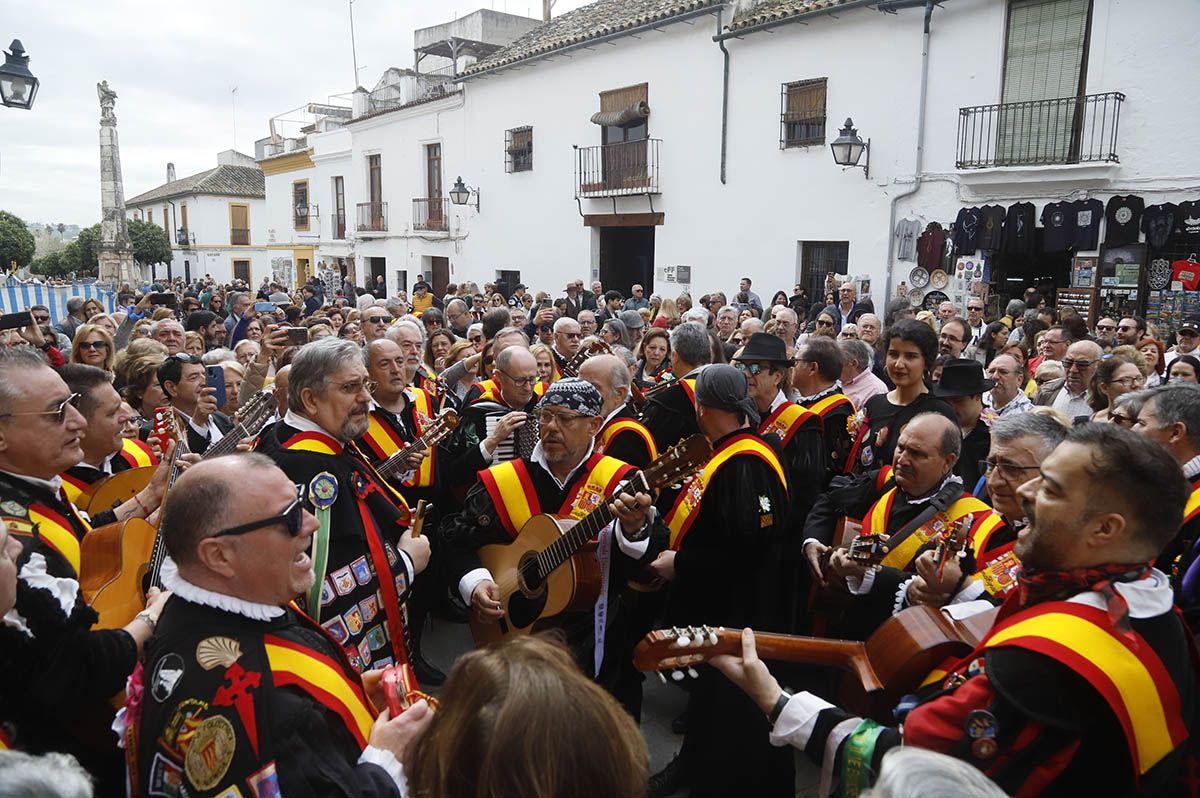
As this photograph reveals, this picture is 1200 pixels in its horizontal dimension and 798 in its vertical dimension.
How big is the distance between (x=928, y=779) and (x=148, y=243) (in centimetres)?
4710

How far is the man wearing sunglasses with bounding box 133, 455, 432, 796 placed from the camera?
1784 mm

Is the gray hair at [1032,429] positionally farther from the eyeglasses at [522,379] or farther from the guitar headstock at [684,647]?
the eyeglasses at [522,379]

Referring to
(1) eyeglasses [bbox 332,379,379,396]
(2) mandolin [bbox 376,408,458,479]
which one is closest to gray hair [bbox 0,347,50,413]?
(1) eyeglasses [bbox 332,379,379,396]

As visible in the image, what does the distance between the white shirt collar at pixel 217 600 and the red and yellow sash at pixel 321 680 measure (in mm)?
65

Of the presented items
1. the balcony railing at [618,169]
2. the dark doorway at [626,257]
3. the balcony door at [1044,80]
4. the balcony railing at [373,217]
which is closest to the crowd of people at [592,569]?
the balcony door at [1044,80]

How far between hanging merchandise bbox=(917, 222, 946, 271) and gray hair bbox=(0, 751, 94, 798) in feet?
46.1

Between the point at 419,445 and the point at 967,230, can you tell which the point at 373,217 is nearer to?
the point at 967,230

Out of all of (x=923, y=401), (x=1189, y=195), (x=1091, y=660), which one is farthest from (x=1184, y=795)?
(x=1189, y=195)

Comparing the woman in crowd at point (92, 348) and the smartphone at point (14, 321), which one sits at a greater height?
the smartphone at point (14, 321)

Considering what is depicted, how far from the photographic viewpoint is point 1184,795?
2062 mm

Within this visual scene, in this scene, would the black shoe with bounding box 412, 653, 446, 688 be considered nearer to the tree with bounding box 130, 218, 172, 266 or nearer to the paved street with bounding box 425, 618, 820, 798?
the paved street with bounding box 425, 618, 820, 798

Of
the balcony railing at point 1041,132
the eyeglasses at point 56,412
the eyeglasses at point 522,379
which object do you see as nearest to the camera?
the eyeglasses at point 56,412

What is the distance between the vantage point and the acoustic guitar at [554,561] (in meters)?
3.09

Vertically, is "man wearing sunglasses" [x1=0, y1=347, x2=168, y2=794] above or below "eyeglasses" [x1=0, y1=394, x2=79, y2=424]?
below
